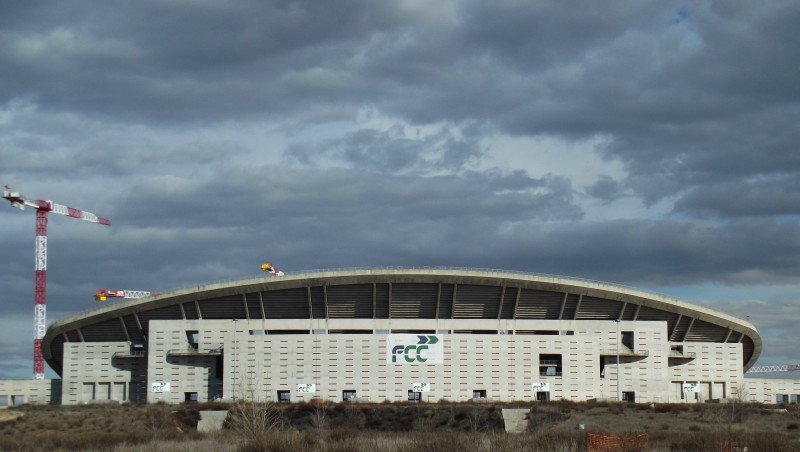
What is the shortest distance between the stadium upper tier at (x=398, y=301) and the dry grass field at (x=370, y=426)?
13.8 m

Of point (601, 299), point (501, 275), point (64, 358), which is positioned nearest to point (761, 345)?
point (601, 299)

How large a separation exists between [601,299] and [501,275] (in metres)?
12.4

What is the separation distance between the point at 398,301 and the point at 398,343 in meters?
5.71

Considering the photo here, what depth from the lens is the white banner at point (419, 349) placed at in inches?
4392

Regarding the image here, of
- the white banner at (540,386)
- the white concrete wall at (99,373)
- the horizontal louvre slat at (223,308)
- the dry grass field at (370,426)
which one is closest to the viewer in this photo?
the dry grass field at (370,426)

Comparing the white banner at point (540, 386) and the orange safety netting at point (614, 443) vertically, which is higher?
the white banner at point (540, 386)

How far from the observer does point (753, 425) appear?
7562 centimetres

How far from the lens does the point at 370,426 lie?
299ft

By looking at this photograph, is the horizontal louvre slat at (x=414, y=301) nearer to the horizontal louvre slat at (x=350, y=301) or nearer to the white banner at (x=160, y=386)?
the horizontal louvre slat at (x=350, y=301)

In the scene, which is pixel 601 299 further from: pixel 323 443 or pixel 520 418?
pixel 323 443

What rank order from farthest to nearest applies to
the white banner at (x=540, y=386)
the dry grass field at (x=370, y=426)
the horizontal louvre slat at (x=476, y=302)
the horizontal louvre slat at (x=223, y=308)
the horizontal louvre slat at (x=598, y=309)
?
1. the horizontal louvre slat at (x=598, y=309)
2. the horizontal louvre slat at (x=223, y=308)
3. the horizontal louvre slat at (x=476, y=302)
4. the white banner at (x=540, y=386)
5. the dry grass field at (x=370, y=426)

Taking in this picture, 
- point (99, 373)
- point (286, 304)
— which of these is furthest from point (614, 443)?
point (99, 373)

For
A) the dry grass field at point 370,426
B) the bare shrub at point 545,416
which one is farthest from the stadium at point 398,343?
the bare shrub at point 545,416

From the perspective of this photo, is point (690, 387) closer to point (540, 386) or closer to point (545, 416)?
point (540, 386)
